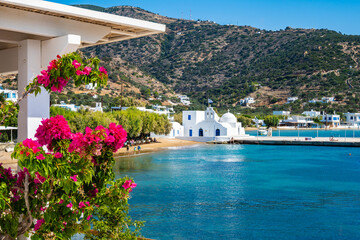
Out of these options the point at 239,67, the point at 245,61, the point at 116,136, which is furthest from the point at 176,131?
the point at 245,61

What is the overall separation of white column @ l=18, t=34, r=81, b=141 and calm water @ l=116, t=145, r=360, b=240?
36.8ft

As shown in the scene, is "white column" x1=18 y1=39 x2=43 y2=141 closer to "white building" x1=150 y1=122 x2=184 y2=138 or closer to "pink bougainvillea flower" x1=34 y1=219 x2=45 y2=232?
"pink bougainvillea flower" x1=34 y1=219 x2=45 y2=232

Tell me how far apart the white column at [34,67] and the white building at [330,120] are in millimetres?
97448

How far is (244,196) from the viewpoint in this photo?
2255 centimetres

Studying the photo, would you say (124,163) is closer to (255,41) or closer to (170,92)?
(170,92)

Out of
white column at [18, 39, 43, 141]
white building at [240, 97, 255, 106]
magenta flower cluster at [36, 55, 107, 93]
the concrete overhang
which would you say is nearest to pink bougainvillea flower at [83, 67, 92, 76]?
magenta flower cluster at [36, 55, 107, 93]

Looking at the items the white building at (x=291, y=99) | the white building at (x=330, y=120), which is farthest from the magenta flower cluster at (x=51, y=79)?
the white building at (x=291, y=99)

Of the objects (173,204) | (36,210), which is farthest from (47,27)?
(173,204)

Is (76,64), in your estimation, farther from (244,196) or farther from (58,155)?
(244,196)

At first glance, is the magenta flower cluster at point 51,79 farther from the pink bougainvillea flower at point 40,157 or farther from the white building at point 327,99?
the white building at point 327,99

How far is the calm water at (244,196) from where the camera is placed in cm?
1625

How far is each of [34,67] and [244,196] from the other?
19.4 meters

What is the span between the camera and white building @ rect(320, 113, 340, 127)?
315 ft

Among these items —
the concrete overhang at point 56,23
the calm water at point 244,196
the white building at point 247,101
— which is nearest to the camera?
the concrete overhang at point 56,23
